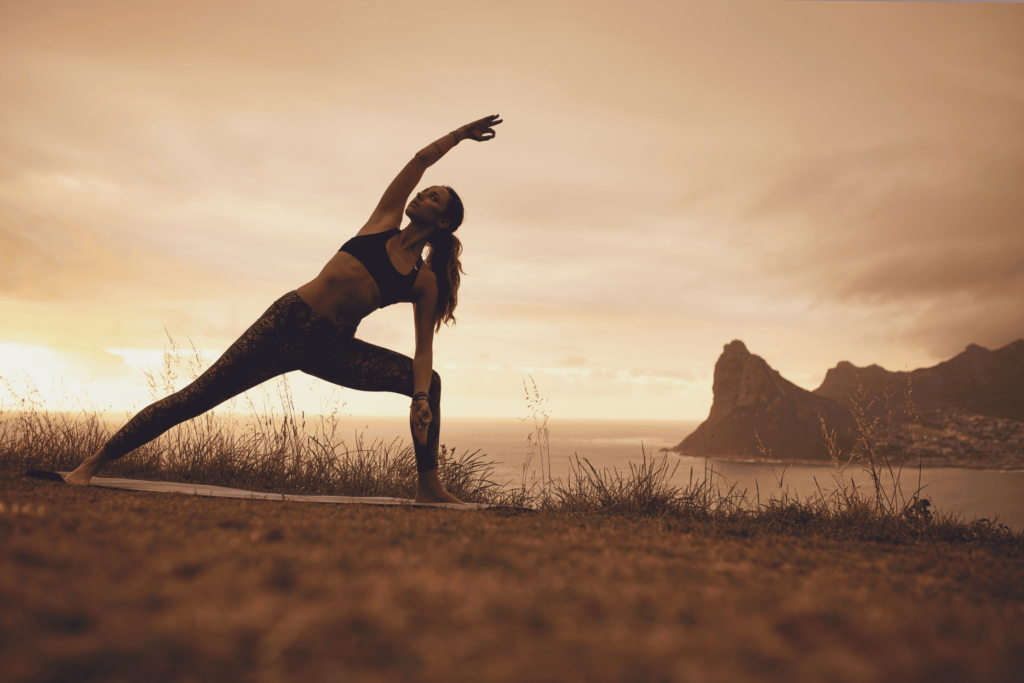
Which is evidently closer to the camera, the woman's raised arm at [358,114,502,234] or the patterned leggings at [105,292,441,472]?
the patterned leggings at [105,292,441,472]

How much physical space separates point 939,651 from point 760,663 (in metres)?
0.34

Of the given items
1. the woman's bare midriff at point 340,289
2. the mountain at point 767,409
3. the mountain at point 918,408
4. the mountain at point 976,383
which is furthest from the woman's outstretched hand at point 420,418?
the mountain at point 976,383

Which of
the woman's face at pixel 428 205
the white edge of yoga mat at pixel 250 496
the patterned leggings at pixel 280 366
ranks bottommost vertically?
the white edge of yoga mat at pixel 250 496

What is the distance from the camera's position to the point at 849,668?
0.69 meters

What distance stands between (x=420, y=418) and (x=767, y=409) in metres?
63.6

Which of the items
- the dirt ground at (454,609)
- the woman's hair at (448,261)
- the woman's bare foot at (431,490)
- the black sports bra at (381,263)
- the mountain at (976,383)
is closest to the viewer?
the dirt ground at (454,609)

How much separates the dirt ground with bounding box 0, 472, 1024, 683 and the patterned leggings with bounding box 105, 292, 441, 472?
106 cm

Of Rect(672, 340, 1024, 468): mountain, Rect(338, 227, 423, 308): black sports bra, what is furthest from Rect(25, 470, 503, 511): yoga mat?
Rect(672, 340, 1024, 468): mountain

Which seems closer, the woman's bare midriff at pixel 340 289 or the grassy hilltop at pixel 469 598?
the grassy hilltop at pixel 469 598

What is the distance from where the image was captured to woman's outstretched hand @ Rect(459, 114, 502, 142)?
2990mm

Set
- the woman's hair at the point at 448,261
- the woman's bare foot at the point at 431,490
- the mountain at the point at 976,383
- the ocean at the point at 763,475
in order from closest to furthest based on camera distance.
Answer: the woman's bare foot at the point at 431,490 < the woman's hair at the point at 448,261 < the ocean at the point at 763,475 < the mountain at the point at 976,383

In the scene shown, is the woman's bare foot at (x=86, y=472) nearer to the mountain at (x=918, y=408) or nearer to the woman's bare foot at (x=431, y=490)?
the woman's bare foot at (x=431, y=490)

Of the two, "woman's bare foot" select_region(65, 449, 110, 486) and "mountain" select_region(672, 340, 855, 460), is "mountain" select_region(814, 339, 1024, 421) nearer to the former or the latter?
"mountain" select_region(672, 340, 855, 460)

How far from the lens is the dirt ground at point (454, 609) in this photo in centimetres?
68
